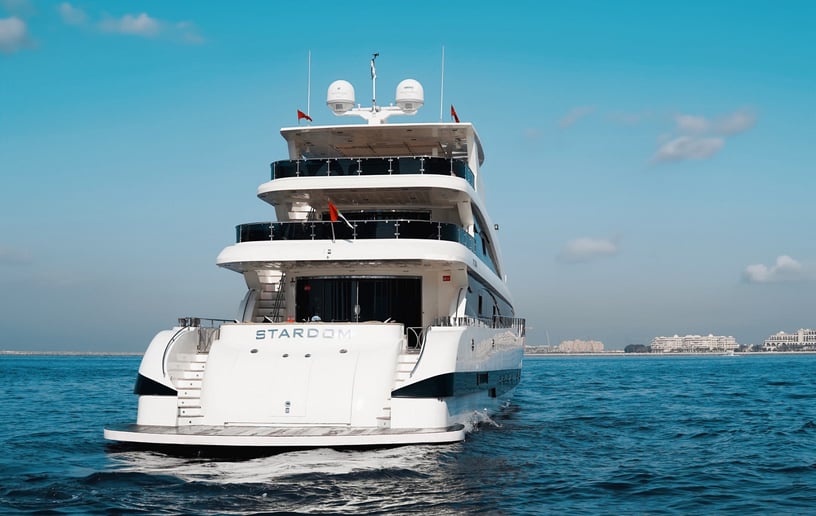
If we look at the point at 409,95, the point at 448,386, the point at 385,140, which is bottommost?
the point at 448,386

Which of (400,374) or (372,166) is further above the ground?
(372,166)

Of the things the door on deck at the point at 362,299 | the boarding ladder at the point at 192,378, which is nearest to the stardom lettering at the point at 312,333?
the boarding ladder at the point at 192,378

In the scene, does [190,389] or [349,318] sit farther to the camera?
[349,318]

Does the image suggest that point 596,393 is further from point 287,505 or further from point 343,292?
point 287,505

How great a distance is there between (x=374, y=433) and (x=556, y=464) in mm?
3258

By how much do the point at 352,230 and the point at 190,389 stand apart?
473 cm

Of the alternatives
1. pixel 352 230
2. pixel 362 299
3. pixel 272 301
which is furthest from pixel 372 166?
pixel 272 301

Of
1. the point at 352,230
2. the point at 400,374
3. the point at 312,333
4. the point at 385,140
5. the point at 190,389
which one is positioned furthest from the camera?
the point at 385,140

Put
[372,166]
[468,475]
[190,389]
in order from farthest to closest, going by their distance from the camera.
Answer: [372,166] → [190,389] → [468,475]

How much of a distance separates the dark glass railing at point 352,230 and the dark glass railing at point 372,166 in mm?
2056

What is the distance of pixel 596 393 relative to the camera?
3644 cm

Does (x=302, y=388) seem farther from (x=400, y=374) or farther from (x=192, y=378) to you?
(x=192, y=378)

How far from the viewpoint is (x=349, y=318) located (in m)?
19.8

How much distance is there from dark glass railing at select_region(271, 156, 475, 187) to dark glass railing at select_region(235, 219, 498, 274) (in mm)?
2056
